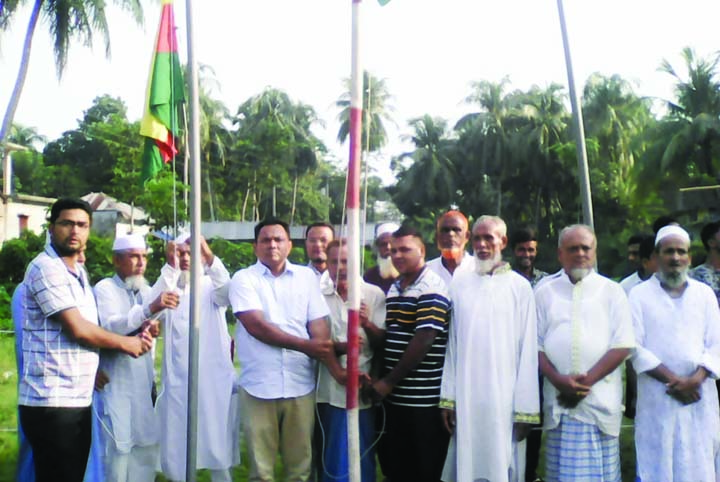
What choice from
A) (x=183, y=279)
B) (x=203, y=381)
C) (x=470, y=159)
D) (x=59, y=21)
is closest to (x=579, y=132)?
(x=183, y=279)

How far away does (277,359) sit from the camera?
4.58 meters

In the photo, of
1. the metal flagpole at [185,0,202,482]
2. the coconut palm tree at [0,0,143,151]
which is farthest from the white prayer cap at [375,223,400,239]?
the coconut palm tree at [0,0,143,151]

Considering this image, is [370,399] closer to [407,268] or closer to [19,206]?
[407,268]

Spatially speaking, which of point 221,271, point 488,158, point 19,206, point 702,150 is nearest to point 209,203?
point 19,206

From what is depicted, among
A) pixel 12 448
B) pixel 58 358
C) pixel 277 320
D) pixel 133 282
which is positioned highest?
pixel 133 282

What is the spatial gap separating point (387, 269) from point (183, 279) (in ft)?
4.45

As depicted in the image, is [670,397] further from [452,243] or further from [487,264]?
[452,243]

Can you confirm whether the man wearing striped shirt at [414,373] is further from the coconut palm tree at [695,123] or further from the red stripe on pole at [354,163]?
the coconut palm tree at [695,123]

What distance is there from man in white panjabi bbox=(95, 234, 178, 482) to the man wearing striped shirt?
4.29 ft

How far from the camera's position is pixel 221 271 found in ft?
16.8

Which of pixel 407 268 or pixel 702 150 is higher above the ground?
pixel 702 150

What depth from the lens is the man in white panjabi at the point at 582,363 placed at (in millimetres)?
4312

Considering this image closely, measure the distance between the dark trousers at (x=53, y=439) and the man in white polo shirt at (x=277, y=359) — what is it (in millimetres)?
1008

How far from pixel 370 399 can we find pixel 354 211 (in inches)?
52.6
